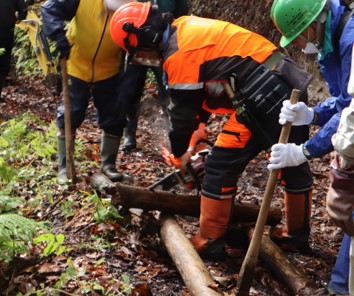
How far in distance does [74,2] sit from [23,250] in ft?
9.34

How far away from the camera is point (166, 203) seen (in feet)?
16.4

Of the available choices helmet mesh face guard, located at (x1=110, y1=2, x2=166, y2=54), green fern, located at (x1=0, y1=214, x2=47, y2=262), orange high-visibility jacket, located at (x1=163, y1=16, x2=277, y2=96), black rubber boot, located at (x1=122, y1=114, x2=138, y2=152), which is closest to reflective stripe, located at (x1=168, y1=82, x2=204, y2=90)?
orange high-visibility jacket, located at (x1=163, y1=16, x2=277, y2=96)

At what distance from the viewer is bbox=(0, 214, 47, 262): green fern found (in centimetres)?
358

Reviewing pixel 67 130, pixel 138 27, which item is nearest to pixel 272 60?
pixel 138 27

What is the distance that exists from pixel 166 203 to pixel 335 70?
2.00 metres

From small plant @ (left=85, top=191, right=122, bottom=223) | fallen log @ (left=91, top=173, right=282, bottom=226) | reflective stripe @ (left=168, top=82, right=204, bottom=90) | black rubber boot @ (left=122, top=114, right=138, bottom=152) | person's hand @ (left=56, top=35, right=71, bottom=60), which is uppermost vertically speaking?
reflective stripe @ (left=168, top=82, right=204, bottom=90)

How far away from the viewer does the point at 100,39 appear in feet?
18.9

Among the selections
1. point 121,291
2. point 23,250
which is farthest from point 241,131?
point 23,250

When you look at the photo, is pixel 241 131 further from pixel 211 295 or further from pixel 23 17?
pixel 23 17

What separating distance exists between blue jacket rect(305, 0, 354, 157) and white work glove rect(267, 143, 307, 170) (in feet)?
0.27

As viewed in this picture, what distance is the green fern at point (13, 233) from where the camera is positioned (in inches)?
141

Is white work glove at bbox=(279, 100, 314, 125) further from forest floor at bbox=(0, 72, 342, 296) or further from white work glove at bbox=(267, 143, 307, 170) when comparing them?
forest floor at bbox=(0, 72, 342, 296)

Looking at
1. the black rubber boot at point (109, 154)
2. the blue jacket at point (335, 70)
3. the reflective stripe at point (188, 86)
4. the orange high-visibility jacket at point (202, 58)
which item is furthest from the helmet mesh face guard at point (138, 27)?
the black rubber boot at point (109, 154)

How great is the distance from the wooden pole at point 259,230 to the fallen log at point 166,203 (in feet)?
3.92
